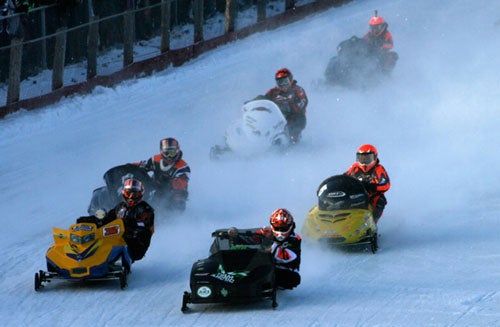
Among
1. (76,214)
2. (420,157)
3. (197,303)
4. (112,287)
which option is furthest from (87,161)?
(197,303)

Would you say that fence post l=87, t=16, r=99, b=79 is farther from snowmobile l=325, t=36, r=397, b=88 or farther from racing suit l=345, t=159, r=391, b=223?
racing suit l=345, t=159, r=391, b=223

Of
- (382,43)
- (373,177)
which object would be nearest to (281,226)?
(373,177)

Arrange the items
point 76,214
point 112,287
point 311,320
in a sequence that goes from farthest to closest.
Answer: point 76,214
point 112,287
point 311,320

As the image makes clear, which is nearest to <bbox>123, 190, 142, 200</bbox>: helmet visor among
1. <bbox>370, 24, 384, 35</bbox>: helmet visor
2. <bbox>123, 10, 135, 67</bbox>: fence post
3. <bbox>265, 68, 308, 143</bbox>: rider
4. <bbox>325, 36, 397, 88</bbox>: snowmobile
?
<bbox>265, 68, 308, 143</bbox>: rider

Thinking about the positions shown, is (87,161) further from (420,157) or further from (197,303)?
(197,303)

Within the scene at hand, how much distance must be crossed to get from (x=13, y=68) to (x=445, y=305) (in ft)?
43.8

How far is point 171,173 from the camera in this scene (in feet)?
58.9

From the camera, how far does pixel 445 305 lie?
12883 mm

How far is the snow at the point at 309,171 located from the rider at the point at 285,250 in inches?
8.8

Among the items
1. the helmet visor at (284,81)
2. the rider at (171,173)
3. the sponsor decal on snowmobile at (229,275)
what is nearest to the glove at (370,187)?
the rider at (171,173)

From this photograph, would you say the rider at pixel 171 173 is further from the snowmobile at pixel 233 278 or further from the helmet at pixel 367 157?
the snowmobile at pixel 233 278

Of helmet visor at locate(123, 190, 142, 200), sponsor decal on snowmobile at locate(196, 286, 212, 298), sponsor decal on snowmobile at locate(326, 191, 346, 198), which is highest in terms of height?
helmet visor at locate(123, 190, 142, 200)

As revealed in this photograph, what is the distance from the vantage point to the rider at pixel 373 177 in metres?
16.4

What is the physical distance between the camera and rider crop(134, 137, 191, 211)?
17.7 meters
